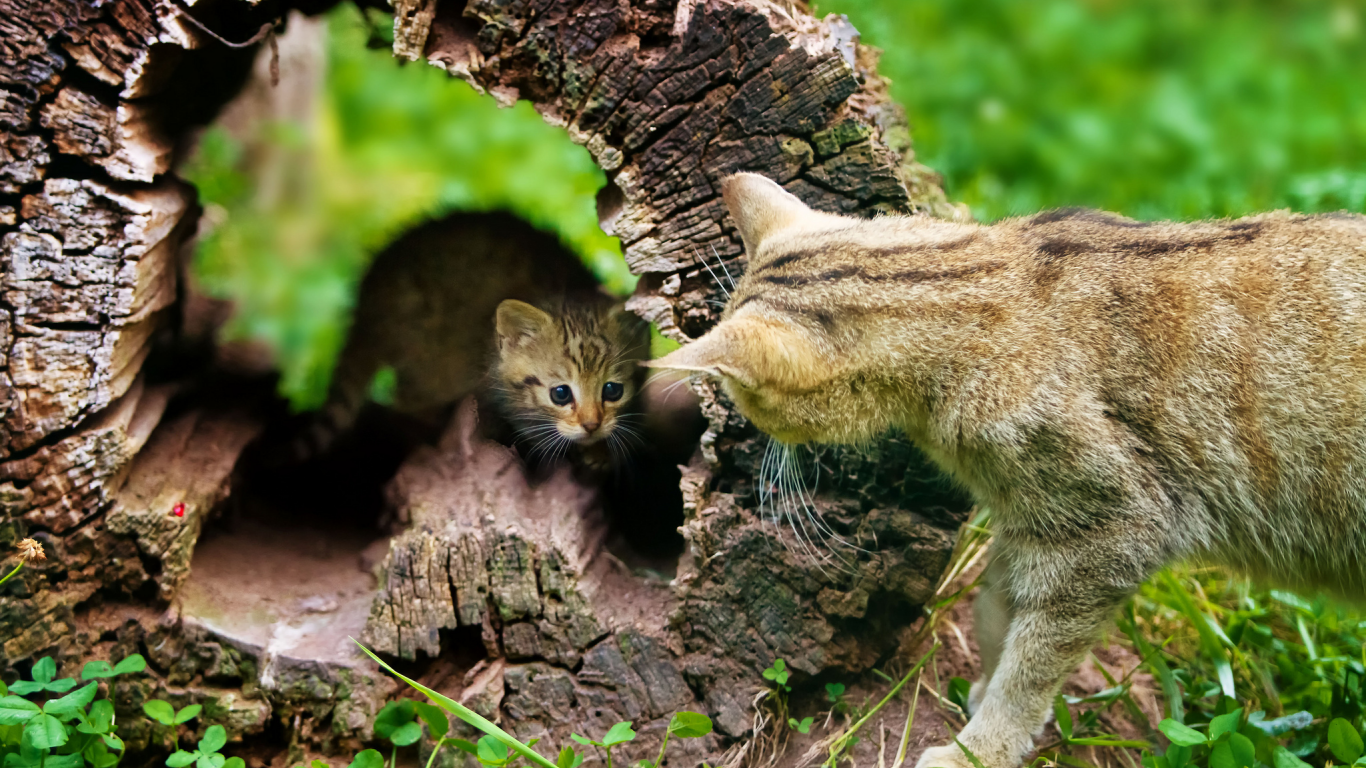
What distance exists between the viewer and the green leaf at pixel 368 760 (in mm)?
2441

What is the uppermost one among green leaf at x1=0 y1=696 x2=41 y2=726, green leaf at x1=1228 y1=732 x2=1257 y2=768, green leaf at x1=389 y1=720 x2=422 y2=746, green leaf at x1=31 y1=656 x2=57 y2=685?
green leaf at x1=1228 y1=732 x2=1257 y2=768

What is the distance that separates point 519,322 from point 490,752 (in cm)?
179

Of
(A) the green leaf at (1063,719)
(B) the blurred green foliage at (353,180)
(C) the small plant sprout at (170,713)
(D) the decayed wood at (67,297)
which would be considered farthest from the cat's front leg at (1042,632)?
(B) the blurred green foliage at (353,180)

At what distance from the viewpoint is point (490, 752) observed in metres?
2.43

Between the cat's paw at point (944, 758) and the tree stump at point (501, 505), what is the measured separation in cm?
38

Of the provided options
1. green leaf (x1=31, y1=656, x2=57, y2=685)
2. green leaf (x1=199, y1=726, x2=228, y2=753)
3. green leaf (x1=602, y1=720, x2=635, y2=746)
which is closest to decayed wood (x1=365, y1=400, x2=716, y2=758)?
green leaf (x1=602, y1=720, x2=635, y2=746)

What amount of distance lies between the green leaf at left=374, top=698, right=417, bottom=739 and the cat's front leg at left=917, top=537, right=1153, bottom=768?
4.37 feet

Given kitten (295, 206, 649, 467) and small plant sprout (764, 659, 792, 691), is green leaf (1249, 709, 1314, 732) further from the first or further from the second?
kitten (295, 206, 649, 467)

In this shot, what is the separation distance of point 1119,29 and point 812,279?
553cm

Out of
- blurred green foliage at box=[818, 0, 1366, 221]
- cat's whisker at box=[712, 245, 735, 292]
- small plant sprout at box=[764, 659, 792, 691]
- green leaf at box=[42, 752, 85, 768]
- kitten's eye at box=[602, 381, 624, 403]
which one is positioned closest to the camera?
green leaf at box=[42, 752, 85, 768]

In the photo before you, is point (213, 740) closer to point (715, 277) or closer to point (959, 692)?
point (715, 277)

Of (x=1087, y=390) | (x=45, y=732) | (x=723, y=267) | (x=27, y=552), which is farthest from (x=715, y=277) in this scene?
(x=45, y=732)

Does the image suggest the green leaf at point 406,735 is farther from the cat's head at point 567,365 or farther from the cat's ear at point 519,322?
the cat's ear at point 519,322

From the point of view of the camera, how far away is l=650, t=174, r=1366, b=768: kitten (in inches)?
92.4
